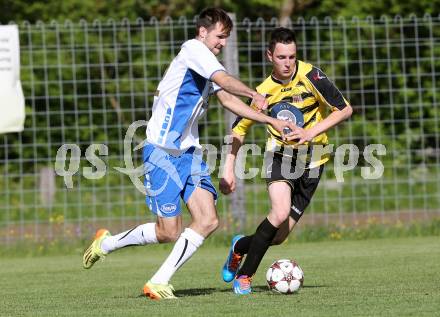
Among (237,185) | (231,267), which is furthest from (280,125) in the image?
(237,185)

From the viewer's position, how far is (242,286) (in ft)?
25.6

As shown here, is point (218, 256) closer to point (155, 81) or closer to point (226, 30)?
point (155, 81)

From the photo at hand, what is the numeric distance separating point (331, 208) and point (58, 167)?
11.1 ft

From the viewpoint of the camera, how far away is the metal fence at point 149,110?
13.4 metres

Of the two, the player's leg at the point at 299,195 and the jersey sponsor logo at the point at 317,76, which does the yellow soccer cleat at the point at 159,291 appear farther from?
the jersey sponsor logo at the point at 317,76

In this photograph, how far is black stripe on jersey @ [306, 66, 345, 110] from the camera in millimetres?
8141

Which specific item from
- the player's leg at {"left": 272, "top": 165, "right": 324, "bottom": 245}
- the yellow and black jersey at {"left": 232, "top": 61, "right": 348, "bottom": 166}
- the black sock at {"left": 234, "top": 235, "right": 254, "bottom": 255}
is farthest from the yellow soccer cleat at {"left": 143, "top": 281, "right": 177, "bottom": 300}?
the yellow and black jersey at {"left": 232, "top": 61, "right": 348, "bottom": 166}

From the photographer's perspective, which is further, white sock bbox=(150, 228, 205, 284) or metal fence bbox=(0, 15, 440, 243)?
metal fence bbox=(0, 15, 440, 243)

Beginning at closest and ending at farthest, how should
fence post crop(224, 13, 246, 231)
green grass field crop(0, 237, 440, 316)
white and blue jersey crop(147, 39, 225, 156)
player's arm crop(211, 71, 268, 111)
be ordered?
green grass field crop(0, 237, 440, 316), player's arm crop(211, 71, 268, 111), white and blue jersey crop(147, 39, 225, 156), fence post crop(224, 13, 246, 231)

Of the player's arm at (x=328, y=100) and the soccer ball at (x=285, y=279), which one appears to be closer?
the soccer ball at (x=285, y=279)

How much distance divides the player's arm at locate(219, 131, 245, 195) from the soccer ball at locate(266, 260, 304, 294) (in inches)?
28.0

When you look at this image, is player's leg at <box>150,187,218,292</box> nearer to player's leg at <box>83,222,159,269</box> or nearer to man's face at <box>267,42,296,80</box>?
player's leg at <box>83,222,159,269</box>

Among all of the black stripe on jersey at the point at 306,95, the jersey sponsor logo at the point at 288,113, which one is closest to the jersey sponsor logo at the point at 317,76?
the black stripe on jersey at the point at 306,95

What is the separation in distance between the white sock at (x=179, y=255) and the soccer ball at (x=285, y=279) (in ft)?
1.88
